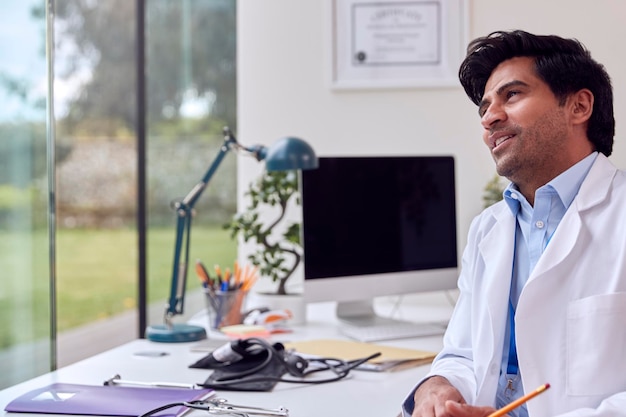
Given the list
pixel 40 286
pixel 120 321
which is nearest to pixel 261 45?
pixel 40 286

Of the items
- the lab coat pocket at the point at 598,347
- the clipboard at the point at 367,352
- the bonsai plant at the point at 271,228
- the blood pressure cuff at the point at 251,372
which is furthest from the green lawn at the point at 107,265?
the lab coat pocket at the point at 598,347

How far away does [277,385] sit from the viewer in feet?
5.70

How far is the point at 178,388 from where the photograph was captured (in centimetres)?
168

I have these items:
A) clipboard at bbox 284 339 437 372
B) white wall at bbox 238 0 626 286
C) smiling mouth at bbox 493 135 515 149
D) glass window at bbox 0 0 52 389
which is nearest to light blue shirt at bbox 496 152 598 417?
smiling mouth at bbox 493 135 515 149

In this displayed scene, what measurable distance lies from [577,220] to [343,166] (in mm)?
1005

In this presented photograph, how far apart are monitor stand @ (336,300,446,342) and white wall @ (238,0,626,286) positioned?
1.85ft

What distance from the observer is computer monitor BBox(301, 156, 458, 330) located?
7.72ft

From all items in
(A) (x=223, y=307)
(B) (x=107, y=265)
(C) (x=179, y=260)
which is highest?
(C) (x=179, y=260)

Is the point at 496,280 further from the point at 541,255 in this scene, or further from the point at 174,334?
the point at 174,334

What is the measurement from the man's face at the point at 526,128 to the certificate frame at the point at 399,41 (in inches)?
48.9

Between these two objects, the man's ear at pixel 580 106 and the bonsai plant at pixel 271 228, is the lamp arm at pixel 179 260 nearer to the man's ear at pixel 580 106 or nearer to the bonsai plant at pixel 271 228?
the bonsai plant at pixel 271 228

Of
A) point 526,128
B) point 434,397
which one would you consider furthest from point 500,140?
point 434,397

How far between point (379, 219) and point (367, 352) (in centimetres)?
53

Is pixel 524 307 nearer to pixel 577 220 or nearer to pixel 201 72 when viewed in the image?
pixel 577 220
